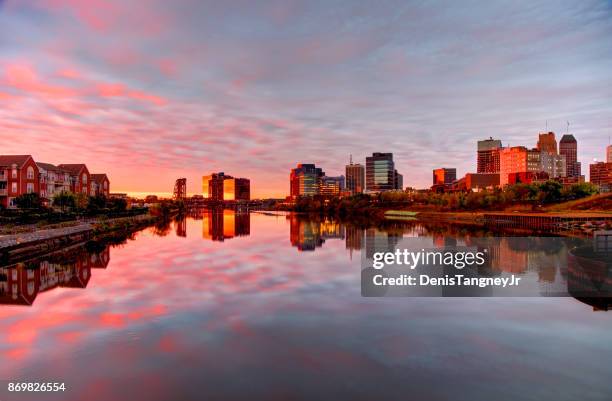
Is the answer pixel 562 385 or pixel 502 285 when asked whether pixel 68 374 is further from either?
pixel 502 285

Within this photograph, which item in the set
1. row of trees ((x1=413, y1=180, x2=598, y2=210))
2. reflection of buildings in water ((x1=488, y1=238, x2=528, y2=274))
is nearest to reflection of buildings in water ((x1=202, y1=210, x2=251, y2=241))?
reflection of buildings in water ((x1=488, y1=238, x2=528, y2=274))

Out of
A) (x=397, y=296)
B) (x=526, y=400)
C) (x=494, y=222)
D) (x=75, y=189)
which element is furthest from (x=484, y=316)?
(x=75, y=189)

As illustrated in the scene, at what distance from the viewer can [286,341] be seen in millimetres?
21734

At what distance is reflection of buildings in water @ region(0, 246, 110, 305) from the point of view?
30.9m

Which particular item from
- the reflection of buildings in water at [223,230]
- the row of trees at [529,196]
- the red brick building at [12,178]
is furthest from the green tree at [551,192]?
the red brick building at [12,178]

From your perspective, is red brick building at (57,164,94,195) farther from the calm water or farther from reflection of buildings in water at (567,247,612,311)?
reflection of buildings in water at (567,247,612,311)

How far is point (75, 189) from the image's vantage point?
390 ft

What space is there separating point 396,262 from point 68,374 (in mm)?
37439

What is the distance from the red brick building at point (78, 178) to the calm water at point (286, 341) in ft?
298

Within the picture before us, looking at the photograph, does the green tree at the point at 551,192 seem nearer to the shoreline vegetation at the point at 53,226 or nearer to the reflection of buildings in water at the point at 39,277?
the shoreline vegetation at the point at 53,226

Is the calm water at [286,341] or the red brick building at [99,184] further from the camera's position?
the red brick building at [99,184]

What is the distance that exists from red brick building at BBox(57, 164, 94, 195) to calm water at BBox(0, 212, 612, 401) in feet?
298

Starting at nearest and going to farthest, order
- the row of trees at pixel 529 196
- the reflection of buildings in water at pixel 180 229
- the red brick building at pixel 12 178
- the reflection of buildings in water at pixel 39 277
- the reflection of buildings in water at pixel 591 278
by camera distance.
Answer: the reflection of buildings in water at pixel 591 278 → the reflection of buildings in water at pixel 39 277 → the reflection of buildings in water at pixel 180 229 → the red brick building at pixel 12 178 → the row of trees at pixel 529 196

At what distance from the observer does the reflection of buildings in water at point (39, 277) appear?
30.9 m
